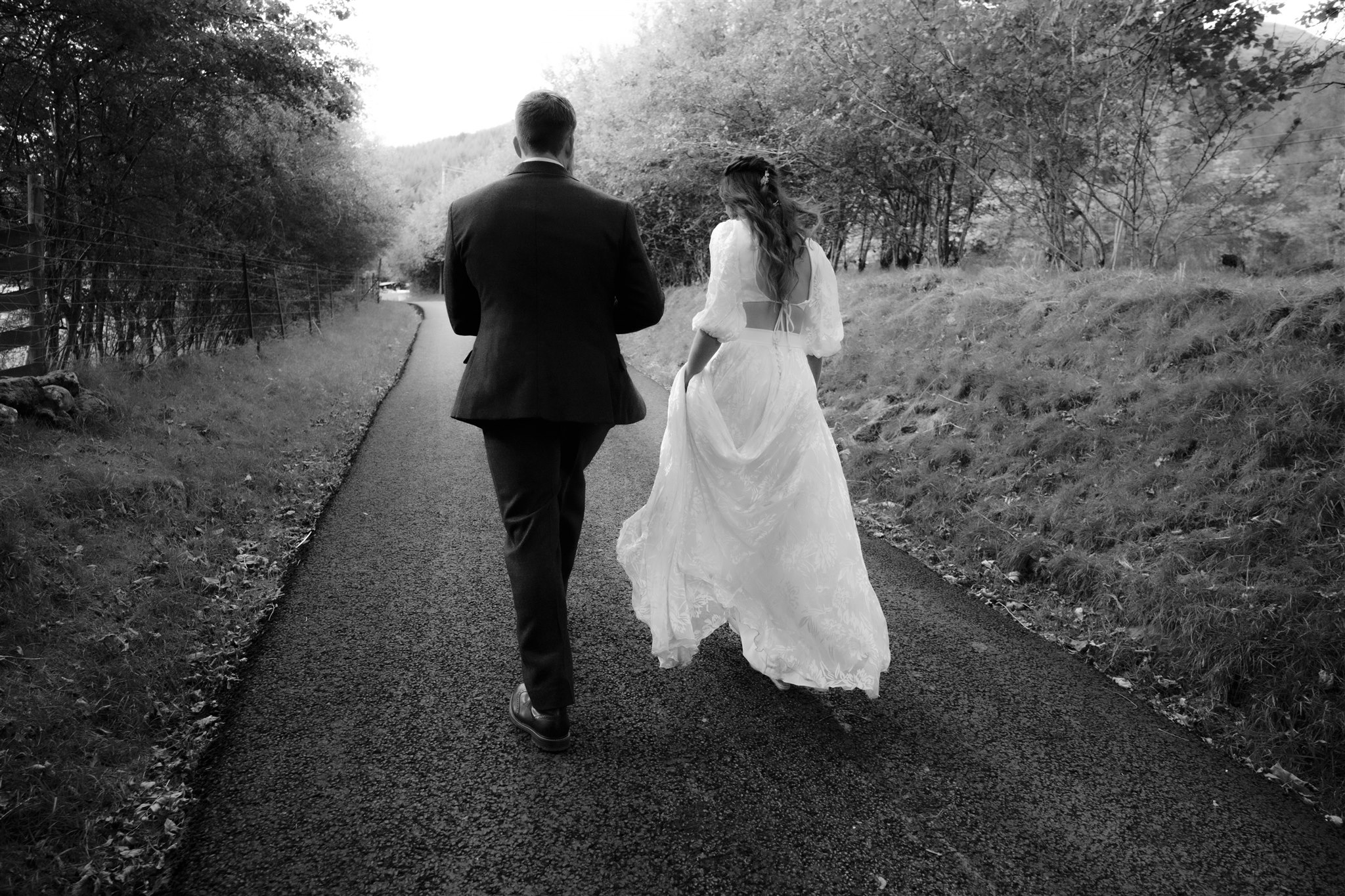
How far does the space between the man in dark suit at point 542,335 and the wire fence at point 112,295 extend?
5.74 m

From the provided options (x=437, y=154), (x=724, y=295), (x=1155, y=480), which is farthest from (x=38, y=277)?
(x=437, y=154)

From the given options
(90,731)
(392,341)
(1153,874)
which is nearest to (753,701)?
(1153,874)

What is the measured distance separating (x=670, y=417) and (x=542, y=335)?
38.8 inches

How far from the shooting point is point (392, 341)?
1866cm

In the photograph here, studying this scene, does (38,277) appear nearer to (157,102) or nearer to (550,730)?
(157,102)

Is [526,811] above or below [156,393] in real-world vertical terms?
below

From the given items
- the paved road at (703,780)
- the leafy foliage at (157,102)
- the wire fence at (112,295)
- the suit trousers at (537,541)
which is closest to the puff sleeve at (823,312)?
the suit trousers at (537,541)

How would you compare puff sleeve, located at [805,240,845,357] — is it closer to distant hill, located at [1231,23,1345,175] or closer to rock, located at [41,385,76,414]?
distant hill, located at [1231,23,1345,175]

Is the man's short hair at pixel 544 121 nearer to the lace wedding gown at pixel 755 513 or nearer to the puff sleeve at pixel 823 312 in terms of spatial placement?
the lace wedding gown at pixel 755 513

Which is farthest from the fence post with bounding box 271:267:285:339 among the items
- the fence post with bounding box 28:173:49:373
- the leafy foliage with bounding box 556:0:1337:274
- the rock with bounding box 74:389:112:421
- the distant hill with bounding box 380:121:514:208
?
the distant hill with bounding box 380:121:514:208

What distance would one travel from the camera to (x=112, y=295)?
26.4 feet

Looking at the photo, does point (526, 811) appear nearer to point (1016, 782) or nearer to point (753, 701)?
point (753, 701)

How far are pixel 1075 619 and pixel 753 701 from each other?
1.91 meters

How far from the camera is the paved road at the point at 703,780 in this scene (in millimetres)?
2115
